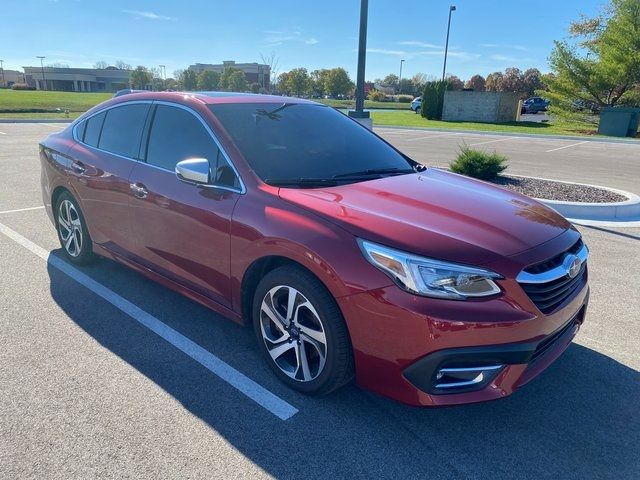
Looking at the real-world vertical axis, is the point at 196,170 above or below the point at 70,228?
above

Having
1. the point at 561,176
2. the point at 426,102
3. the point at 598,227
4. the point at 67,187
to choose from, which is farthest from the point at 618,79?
the point at 67,187

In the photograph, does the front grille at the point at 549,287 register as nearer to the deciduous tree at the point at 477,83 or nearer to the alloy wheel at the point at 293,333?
the alloy wheel at the point at 293,333

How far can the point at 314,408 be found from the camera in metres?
2.78

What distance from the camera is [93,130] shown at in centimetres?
452

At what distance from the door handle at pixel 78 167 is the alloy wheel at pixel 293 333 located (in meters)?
2.46

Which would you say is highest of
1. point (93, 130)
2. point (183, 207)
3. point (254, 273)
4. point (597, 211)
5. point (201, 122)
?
point (201, 122)

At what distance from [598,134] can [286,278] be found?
93.0 ft

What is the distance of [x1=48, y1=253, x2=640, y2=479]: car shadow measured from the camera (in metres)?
2.36

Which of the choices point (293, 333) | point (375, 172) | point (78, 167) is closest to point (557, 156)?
point (375, 172)

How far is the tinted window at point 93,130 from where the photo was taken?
4434 millimetres

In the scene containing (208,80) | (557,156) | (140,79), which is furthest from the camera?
(140,79)

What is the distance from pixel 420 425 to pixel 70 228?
383cm

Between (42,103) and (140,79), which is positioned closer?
(42,103)

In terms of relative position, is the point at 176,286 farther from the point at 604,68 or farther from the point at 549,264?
the point at 604,68
